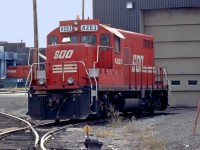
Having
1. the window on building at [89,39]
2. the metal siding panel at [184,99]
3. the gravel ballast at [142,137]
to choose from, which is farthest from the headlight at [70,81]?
the metal siding panel at [184,99]

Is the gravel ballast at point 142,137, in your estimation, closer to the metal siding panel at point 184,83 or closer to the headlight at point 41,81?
the headlight at point 41,81

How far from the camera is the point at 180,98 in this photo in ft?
109

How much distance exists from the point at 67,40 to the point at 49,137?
6977 millimetres

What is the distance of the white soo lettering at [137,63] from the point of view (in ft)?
83.2

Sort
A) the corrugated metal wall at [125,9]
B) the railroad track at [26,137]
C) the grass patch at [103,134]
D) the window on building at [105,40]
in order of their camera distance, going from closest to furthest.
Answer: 1. the railroad track at [26,137]
2. the grass patch at [103,134]
3. the window on building at [105,40]
4. the corrugated metal wall at [125,9]

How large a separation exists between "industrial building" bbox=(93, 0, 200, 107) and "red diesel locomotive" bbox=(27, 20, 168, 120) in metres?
7.20

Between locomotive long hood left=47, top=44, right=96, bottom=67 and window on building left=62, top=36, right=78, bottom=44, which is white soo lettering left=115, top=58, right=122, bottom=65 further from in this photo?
window on building left=62, top=36, right=78, bottom=44

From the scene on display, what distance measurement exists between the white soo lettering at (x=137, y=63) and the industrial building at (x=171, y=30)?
5722 millimetres

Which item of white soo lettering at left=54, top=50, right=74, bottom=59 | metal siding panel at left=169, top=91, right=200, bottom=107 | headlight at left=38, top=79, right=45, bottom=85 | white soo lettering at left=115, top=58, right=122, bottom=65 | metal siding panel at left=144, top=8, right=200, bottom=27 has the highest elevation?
metal siding panel at left=144, top=8, right=200, bottom=27

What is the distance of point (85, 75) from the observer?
21.3 m

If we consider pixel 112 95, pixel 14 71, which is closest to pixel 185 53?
pixel 112 95

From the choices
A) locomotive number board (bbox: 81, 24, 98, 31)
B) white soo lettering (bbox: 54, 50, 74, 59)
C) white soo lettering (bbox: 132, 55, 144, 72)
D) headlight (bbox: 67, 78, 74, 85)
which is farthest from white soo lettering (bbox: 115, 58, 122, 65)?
headlight (bbox: 67, 78, 74, 85)

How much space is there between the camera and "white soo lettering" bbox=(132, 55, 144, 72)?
2535 centimetres

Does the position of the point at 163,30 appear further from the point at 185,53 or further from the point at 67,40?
the point at 67,40
